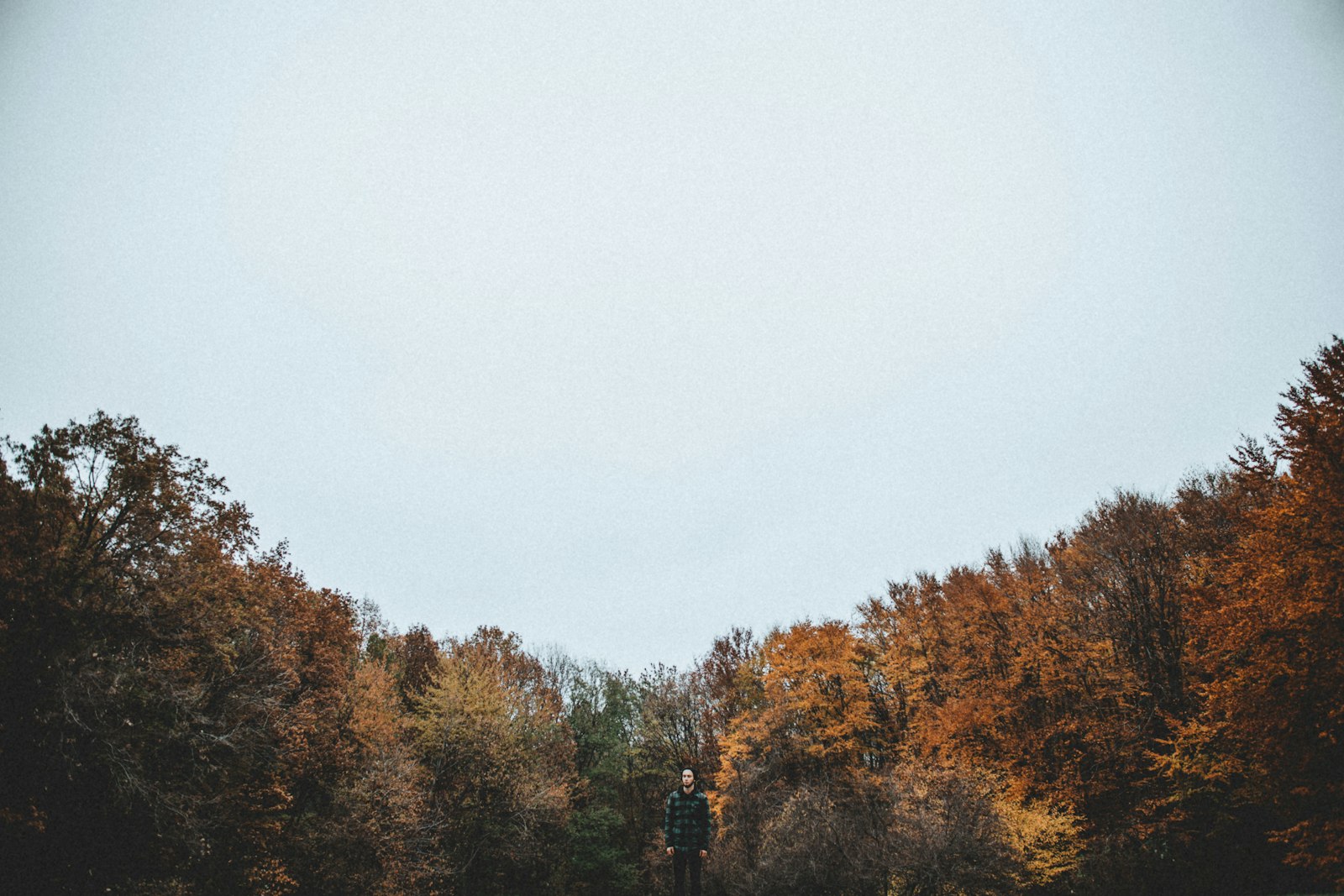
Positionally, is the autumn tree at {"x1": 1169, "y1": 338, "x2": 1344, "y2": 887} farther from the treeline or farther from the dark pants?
the dark pants

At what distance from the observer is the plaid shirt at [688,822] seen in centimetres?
1042

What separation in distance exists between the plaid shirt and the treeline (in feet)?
43.6

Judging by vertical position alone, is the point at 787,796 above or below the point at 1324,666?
below

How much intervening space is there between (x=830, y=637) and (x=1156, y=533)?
16.7 m

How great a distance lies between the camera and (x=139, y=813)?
54.1 feet

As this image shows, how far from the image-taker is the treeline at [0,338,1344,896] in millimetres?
16016

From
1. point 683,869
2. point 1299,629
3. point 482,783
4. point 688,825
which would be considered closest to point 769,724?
point 482,783

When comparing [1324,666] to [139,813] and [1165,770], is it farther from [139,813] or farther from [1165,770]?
[139,813]

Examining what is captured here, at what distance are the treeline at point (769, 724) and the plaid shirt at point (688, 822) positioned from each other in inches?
524

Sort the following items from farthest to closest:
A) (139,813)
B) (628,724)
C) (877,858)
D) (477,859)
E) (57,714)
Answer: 1. (628,724)
2. (477,859)
3. (877,858)
4. (139,813)
5. (57,714)

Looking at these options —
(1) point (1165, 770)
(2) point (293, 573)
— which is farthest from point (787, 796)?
(2) point (293, 573)

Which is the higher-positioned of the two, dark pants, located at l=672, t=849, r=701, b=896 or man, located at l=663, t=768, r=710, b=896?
man, located at l=663, t=768, r=710, b=896

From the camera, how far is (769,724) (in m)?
34.6

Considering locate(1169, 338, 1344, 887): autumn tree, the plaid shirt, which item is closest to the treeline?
locate(1169, 338, 1344, 887): autumn tree
